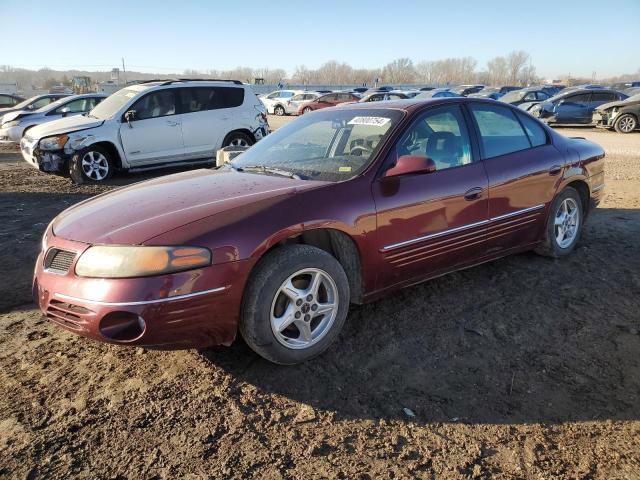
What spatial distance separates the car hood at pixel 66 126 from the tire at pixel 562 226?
296 inches

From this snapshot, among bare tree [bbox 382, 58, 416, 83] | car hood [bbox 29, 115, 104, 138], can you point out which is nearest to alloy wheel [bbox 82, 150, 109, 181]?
car hood [bbox 29, 115, 104, 138]

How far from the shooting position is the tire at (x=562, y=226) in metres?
4.48

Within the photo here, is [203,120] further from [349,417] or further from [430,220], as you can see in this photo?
[349,417]

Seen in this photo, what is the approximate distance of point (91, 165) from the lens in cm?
887

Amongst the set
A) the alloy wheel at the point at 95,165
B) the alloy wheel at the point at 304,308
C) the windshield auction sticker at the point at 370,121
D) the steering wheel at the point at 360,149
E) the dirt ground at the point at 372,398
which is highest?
the windshield auction sticker at the point at 370,121

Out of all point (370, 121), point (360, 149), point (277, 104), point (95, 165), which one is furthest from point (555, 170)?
point (277, 104)

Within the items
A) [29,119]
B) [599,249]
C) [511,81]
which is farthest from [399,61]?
[599,249]

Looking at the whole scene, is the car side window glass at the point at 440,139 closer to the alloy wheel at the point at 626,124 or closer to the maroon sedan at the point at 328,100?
the alloy wheel at the point at 626,124

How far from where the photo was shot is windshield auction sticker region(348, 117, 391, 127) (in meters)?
3.64

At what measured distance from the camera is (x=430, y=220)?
11.4ft

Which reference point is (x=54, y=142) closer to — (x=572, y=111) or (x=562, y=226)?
(x=562, y=226)

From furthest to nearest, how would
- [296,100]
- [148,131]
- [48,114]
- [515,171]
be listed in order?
[296,100] → [48,114] → [148,131] → [515,171]

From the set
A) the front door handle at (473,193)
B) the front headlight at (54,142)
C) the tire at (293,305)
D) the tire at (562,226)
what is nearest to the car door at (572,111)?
the tire at (562,226)

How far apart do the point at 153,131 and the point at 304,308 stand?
285 inches
